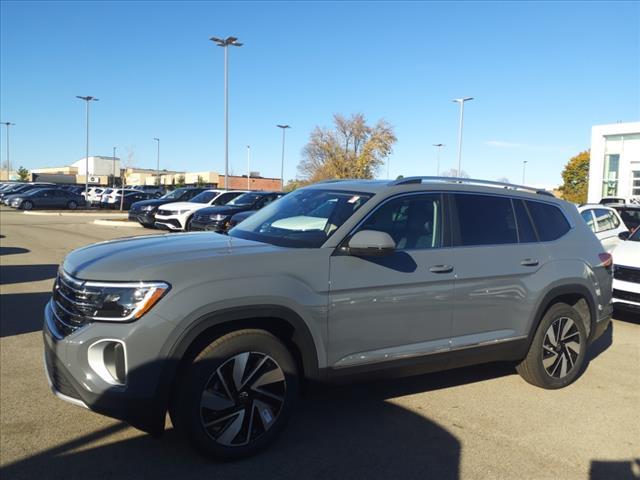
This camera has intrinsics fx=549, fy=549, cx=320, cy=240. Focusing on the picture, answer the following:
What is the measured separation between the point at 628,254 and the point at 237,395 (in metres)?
6.76

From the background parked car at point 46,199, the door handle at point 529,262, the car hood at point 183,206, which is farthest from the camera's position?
the background parked car at point 46,199

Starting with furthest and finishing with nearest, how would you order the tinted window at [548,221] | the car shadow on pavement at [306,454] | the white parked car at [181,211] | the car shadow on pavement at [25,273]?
the white parked car at [181,211], the car shadow on pavement at [25,273], the tinted window at [548,221], the car shadow on pavement at [306,454]

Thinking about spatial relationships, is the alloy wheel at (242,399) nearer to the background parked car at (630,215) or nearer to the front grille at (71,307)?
the front grille at (71,307)

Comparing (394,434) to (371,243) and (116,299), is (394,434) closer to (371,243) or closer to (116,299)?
(371,243)

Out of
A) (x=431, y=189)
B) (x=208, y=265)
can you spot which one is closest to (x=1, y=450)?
(x=208, y=265)

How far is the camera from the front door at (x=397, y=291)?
370cm

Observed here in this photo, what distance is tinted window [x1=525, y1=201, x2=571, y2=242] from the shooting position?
4.98m

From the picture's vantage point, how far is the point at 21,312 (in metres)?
7.05

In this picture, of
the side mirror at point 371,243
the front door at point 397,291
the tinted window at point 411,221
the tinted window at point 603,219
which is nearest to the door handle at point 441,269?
the front door at point 397,291

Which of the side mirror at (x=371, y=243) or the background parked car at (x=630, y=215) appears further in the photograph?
the background parked car at (x=630, y=215)

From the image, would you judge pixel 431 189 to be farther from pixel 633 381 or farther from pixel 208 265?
pixel 633 381

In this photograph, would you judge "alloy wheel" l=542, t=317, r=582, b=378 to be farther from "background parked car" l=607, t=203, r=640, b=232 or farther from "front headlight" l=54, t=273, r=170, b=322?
"background parked car" l=607, t=203, r=640, b=232

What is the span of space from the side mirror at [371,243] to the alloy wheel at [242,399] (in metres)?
0.93

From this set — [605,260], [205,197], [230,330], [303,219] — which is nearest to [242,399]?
[230,330]
